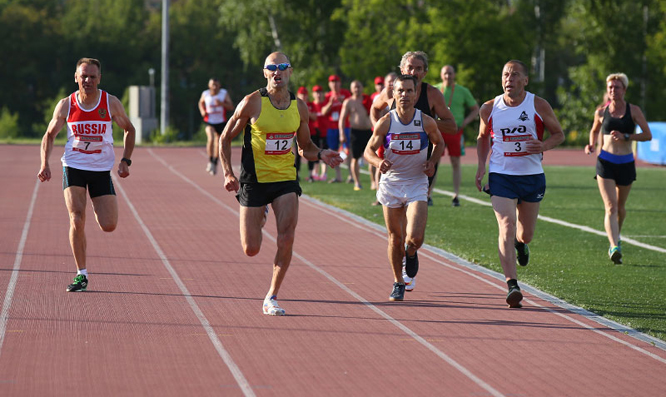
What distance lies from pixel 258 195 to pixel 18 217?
7870mm

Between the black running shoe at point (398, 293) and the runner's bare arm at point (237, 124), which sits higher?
the runner's bare arm at point (237, 124)

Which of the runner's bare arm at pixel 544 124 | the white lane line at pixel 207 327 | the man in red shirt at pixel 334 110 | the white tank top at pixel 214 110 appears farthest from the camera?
the white tank top at pixel 214 110

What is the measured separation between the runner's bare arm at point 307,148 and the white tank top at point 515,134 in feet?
4.51

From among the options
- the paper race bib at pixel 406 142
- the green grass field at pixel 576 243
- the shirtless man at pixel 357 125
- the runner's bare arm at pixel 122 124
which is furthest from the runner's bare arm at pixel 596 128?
the shirtless man at pixel 357 125

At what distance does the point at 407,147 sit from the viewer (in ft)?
28.3

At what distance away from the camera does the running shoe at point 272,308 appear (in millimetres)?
8133

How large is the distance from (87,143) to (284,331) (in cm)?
265

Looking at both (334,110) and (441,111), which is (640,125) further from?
(334,110)

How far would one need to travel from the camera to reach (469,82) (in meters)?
55.4

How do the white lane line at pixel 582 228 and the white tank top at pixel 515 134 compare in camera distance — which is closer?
the white tank top at pixel 515 134

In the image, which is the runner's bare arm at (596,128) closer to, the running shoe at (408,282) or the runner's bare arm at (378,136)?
the running shoe at (408,282)

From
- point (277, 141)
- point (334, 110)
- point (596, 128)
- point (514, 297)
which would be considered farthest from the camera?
point (334, 110)

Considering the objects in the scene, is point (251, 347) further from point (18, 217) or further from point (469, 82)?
point (469, 82)

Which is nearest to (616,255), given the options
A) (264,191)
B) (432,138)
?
(432,138)
